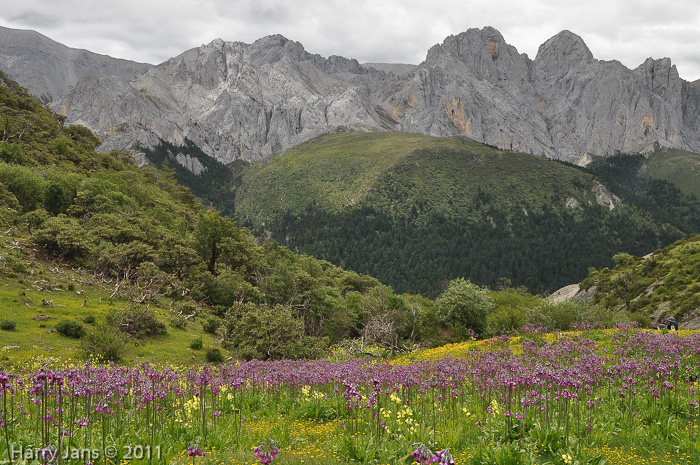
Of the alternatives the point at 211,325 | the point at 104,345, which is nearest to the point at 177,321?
the point at 211,325

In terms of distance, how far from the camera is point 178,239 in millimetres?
43688

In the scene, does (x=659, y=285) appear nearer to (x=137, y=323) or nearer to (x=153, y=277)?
(x=137, y=323)

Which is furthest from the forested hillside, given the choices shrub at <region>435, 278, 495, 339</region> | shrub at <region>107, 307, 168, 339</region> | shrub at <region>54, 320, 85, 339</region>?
shrub at <region>435, 278, 495, 339</region>

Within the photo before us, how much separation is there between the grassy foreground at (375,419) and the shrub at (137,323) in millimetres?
17241

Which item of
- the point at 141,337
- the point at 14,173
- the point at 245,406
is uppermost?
the point at 14,173

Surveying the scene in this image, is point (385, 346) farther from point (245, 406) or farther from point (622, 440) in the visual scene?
point (622, 440)

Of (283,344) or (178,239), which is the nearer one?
(283,344)

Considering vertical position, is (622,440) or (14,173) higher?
(14,173)

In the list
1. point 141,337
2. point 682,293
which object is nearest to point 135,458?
point 141,337

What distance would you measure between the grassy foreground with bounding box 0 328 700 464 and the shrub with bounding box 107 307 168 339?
→ 17.2 meters

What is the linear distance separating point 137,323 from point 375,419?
2322 cm

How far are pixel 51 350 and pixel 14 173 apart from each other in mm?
32210

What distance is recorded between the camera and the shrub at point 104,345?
70.6ft

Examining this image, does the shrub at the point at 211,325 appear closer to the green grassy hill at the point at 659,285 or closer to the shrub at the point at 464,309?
the shrub at the point at 464,309
